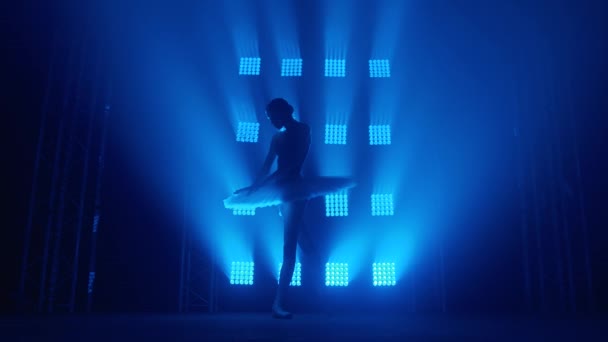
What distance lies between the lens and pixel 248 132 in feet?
29.5

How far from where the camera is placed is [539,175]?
831cm

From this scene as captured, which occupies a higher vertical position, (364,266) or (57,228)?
(57,228)

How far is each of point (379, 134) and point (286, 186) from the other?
15.6 feet

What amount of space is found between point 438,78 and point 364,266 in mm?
4093

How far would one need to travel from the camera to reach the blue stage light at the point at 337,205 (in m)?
8.61

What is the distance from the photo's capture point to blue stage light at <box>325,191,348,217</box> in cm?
861

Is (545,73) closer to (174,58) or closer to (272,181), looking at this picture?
(272,181)

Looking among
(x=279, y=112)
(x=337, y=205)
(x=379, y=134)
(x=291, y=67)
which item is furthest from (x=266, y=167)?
(x=291, y=67)

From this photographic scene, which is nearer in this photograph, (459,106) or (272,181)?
(272,181)

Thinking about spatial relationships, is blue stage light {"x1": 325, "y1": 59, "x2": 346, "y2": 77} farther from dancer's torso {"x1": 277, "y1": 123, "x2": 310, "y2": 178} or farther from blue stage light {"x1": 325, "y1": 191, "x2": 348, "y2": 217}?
dancer's torso {"x1": 277, "y1": 123, "x2": 310, "y2": 178}

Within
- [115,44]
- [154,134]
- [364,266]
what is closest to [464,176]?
[364,266]

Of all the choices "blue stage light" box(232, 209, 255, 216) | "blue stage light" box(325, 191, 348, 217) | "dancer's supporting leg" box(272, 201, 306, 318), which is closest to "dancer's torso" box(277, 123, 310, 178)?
"dancer's supporting leg" box(272, 201, 306, 318)

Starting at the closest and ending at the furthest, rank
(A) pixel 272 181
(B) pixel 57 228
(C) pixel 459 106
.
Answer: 1. (A) pixel 272 181
2. (B) pixel 57 228
3. (C) pixel 459 106

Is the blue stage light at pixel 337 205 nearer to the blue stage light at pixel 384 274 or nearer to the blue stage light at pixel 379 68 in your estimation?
the blue stage light at pixel 384 274
